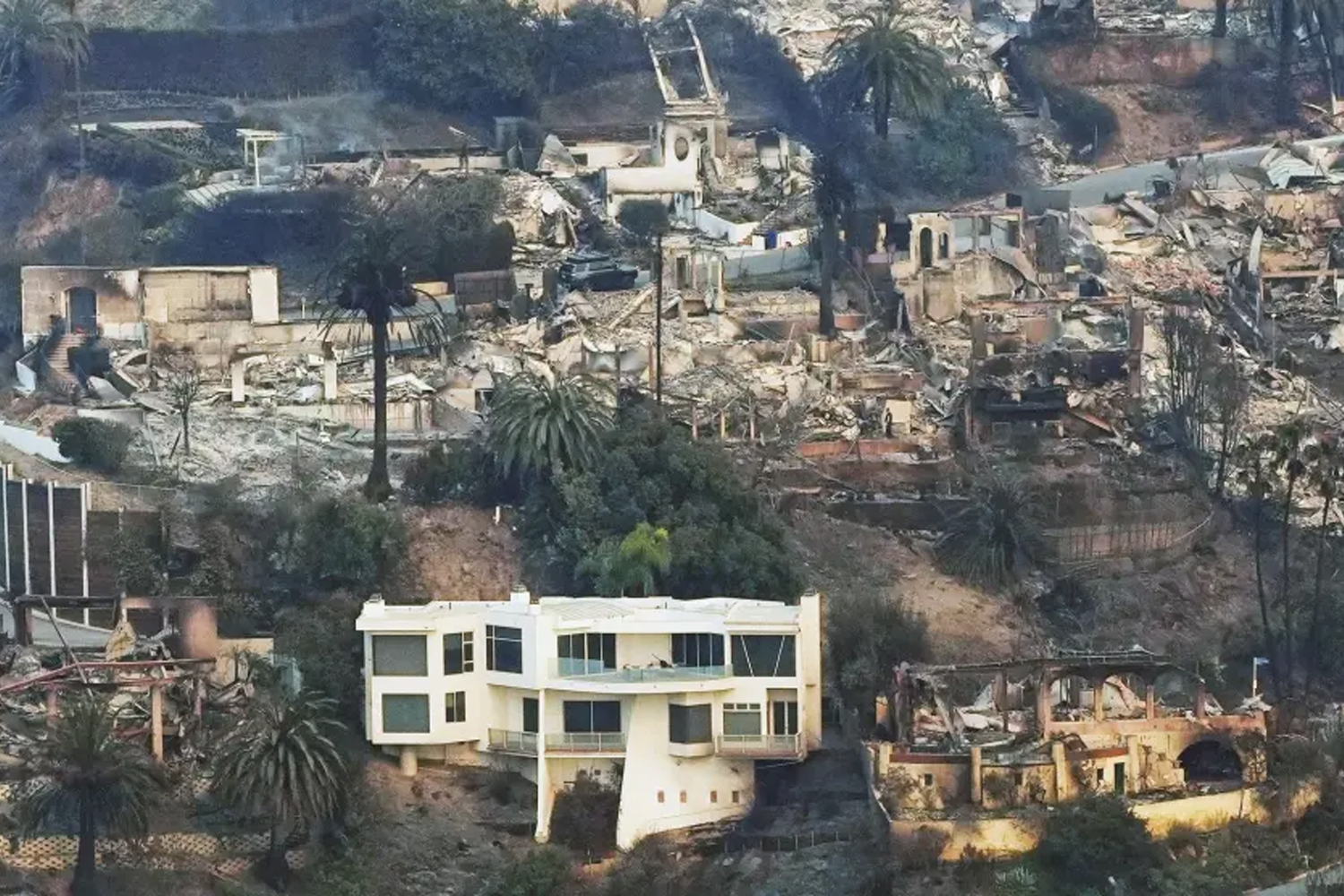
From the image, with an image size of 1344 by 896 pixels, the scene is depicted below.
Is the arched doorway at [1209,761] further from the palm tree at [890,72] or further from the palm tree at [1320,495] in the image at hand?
the palm tree at [890,72]

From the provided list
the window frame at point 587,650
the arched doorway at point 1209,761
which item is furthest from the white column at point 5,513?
the arched doorway at point 1209,761

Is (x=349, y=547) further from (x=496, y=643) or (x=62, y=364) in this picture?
(x=62, y=364)

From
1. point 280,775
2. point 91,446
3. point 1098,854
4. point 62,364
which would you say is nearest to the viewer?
point 1098,854

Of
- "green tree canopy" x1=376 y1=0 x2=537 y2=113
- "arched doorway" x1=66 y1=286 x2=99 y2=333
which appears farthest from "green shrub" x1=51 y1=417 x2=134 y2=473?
"green tree canopy" x1=376 y1=0 x2=537 y2=113

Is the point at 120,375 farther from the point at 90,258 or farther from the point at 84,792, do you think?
the point at 84,792

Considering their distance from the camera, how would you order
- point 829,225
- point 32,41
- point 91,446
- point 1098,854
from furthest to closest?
1. point 32,41
2. point 829,225
3. point 91,446
4. point 1098,854

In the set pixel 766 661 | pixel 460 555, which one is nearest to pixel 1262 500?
pixel 766 661

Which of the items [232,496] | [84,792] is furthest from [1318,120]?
[84,792]
